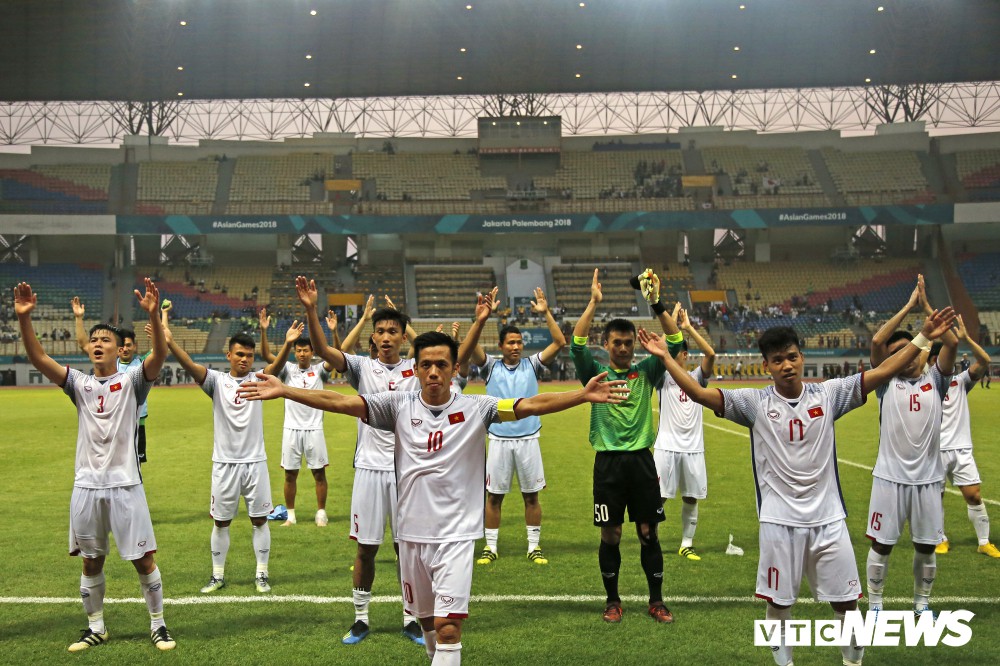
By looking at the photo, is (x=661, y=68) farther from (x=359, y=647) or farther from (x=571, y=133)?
(x=359, y=647)

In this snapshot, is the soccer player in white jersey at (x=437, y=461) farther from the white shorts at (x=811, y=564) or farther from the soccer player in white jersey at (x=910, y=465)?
the soccer player in white jersey at (x=910, y=465)

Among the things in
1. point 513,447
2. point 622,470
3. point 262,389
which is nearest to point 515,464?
point 513,447

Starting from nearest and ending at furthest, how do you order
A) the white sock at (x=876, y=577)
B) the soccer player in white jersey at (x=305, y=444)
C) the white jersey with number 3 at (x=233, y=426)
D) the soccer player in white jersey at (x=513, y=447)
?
1. the white sock at (x=876, y=577)
2. the white jersey with number 3 at (x=233, y=426)
3. the soccer player in white jersey at (x=513, y=447)
4. the soccer player in white jersey at (x=305, y=444)

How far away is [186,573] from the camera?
9062mm

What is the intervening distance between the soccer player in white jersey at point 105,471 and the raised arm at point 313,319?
3.81 feet

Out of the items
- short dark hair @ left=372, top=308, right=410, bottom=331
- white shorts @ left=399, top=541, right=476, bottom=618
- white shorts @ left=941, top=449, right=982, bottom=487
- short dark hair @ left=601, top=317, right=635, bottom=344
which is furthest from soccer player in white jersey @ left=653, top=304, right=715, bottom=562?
white shorts @ left=399, top=541, right=476, bottom=618

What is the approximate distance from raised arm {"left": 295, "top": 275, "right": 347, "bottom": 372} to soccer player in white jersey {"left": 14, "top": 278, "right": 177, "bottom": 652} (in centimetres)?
116

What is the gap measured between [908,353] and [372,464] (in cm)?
452

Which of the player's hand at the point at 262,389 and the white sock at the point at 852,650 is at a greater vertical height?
the player's hand at the point at 262,389

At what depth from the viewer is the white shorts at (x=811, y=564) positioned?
5574 mm

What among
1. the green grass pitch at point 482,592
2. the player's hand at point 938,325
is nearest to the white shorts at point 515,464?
the green grass pitch at point 482,592

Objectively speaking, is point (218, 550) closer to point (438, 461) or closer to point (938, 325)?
point (438, 461)

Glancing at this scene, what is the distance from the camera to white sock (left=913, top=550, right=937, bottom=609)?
7.14 m

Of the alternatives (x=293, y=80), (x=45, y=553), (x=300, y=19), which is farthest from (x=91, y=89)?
(x=45, y=553)
